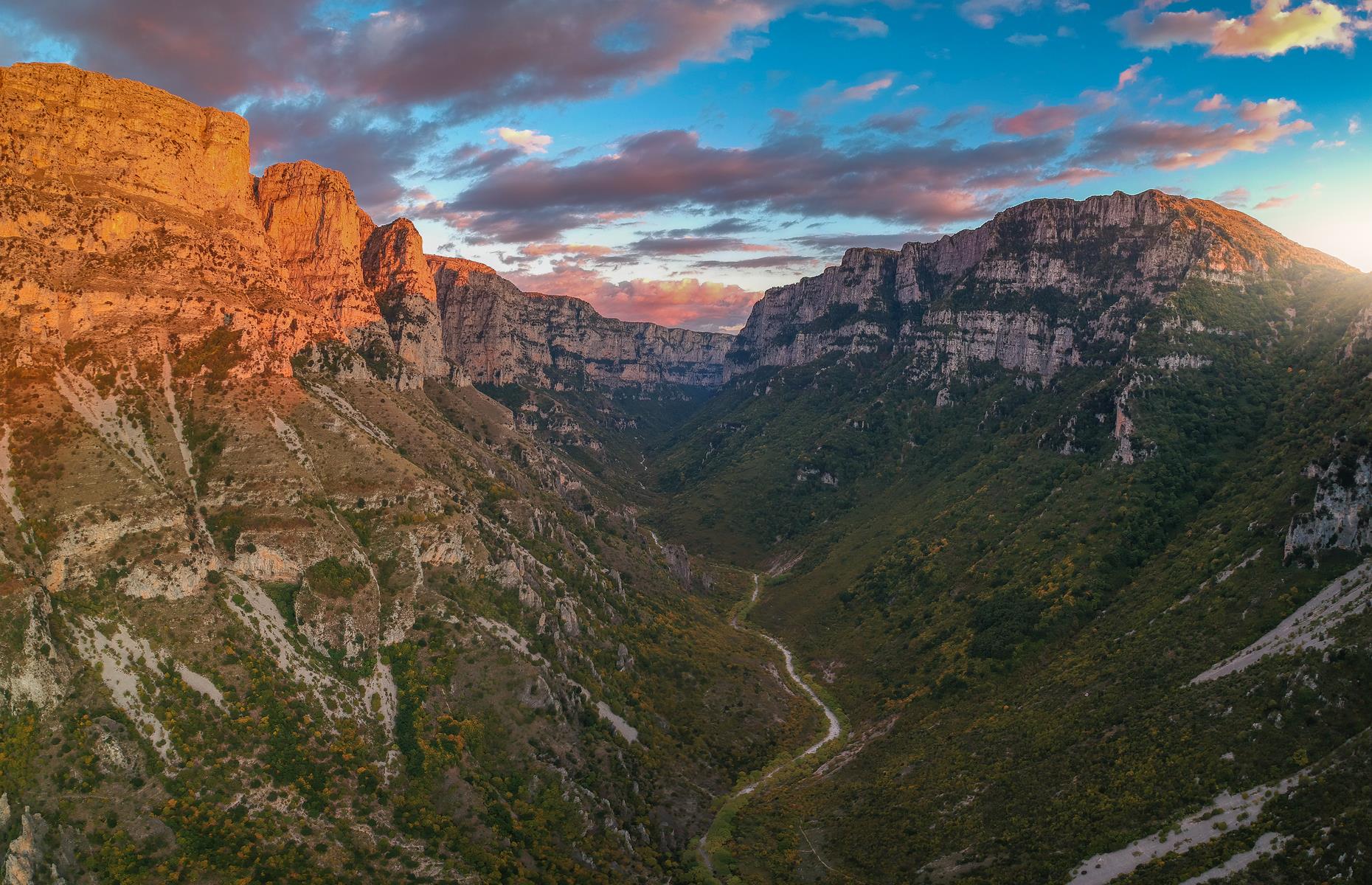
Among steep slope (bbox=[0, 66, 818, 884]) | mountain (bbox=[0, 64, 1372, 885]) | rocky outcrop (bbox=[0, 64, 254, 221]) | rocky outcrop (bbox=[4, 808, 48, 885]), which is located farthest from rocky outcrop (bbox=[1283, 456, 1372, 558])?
rocky outcrop (bbox=[0, 64, 254, 221])

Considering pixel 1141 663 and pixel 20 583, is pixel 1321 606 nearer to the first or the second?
pixel 1141 663

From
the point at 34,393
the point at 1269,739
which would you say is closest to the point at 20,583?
the point at 34,393

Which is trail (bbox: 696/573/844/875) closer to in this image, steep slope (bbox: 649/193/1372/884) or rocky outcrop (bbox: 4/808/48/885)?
steep slope (bbox: 649/193/1372/884)

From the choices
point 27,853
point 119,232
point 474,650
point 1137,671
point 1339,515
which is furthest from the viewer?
point 119,232

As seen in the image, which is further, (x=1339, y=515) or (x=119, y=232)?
(x=119, y=232)

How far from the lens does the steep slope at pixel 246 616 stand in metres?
88.1

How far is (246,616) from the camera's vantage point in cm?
10738

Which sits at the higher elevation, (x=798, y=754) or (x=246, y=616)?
(x=246, y=616)

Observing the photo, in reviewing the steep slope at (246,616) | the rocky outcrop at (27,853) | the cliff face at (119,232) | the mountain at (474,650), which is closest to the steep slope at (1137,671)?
the mountain at (474,650)

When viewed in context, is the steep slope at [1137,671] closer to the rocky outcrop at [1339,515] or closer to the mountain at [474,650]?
the rocky outcrop at [1339,515]

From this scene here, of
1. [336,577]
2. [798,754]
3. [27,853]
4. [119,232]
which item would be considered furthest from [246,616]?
[798,754]

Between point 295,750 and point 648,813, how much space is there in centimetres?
4876

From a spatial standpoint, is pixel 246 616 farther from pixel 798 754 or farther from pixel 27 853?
pixel 798 754

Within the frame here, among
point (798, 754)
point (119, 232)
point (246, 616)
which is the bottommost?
point (798, 754)
